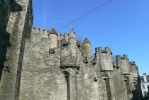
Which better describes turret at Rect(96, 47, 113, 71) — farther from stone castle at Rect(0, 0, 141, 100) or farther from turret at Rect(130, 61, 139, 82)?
turret at Rect(130, 61, 139, 82)

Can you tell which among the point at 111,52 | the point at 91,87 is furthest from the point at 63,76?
the point at 111,52

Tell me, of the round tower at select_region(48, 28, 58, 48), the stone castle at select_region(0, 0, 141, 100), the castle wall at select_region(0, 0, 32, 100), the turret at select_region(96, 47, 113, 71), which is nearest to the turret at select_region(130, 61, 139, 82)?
the stone castle at select_region(0, 0, 141, 100)

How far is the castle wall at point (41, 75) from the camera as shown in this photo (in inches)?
609

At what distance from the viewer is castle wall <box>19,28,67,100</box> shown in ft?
50.7

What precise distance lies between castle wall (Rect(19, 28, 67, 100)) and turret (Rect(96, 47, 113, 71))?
14.3 feet

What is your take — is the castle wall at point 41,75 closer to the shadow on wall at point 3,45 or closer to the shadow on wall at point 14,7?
the shadow on wall at point 14,7

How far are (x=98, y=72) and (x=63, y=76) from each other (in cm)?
386

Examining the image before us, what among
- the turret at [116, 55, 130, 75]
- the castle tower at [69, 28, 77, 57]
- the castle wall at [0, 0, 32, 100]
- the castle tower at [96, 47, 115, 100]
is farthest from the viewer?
the turret at [116, 55, 130, 75]

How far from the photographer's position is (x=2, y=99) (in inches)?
474

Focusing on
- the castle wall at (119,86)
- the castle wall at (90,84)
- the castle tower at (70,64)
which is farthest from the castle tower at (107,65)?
the castle tower at (70,64)

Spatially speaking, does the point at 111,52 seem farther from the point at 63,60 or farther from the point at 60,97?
the point at 60,97

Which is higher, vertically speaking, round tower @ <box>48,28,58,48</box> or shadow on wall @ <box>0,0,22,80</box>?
round tower @ <box>48,28,58,48</box>

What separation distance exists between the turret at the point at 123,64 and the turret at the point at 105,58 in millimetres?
1872

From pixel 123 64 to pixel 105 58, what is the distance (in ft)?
8.99
